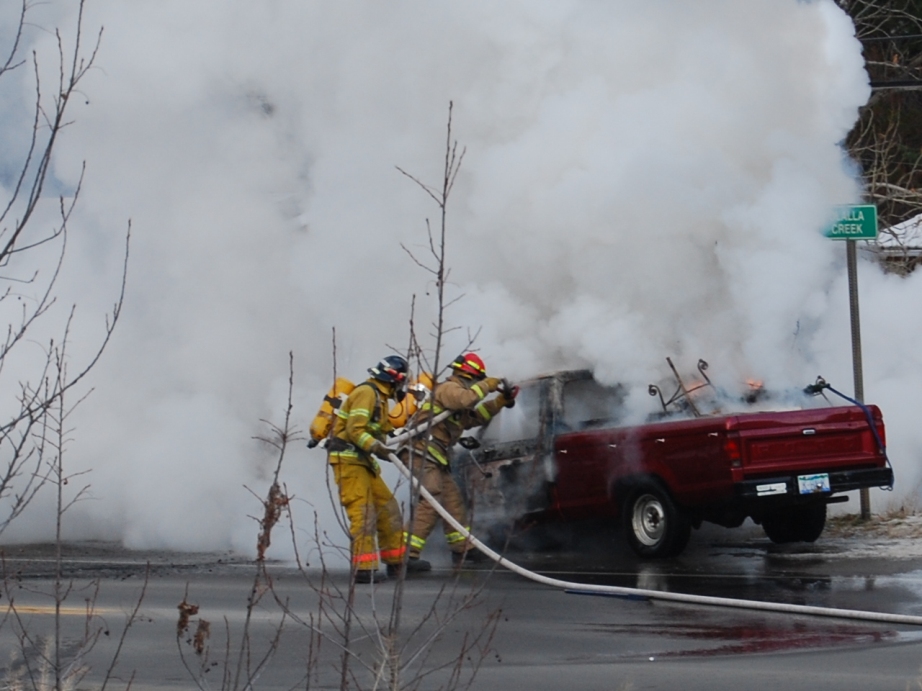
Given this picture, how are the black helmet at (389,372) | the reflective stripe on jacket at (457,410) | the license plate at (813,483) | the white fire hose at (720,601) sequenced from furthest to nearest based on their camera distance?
1. the reflective stripe on jacket at (457,410)
2. the black helmet at (389,372)
3. the license plate at (813,483)
4. the white fire hose at (720,601)

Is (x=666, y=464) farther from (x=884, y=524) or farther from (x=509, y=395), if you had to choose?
(x=884, y=524)

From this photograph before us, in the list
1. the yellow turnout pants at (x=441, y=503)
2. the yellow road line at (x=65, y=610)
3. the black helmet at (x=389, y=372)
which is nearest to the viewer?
the yellow road line at (x=65, y=610)

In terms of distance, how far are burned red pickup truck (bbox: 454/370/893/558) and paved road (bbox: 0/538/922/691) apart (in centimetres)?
39

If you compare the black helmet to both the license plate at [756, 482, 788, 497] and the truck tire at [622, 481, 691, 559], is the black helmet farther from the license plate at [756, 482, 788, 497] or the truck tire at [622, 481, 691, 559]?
the license plate at [756, 482, 788, 497]

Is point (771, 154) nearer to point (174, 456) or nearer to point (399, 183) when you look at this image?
point (399, 183)

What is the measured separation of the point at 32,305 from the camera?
15906 mm

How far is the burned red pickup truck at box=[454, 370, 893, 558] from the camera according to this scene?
10.4 metres

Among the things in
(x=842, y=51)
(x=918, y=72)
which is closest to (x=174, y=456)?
(x=842, y=51)

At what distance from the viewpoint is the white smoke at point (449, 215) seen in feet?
41.3

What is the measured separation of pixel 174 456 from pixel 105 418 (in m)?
1.37

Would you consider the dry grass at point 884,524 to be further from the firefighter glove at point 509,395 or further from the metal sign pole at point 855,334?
the firefighter glove at point 509,395

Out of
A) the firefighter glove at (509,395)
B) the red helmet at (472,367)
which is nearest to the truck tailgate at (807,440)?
the firefighter glove at (509,395)

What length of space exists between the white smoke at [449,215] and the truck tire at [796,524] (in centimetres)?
111

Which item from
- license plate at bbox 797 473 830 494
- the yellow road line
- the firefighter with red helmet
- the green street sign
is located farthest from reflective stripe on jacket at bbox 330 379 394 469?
the green street sign
